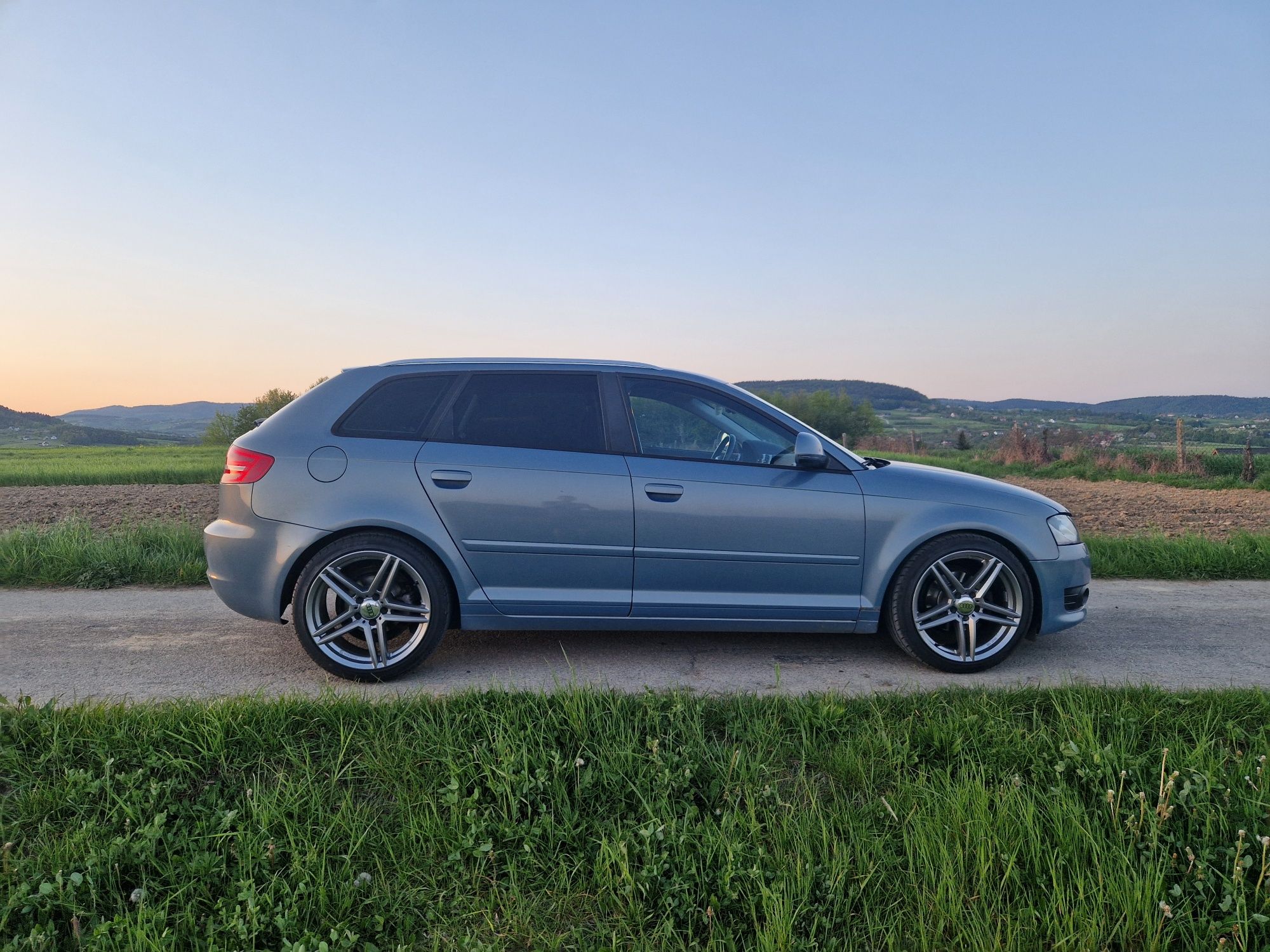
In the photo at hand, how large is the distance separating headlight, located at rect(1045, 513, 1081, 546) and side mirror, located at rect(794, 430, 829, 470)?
1.43 meters

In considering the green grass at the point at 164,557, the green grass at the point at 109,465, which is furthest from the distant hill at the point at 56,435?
the green grass at the point at 164,557

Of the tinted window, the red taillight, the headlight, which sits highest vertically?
the tinted window

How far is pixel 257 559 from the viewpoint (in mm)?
4117

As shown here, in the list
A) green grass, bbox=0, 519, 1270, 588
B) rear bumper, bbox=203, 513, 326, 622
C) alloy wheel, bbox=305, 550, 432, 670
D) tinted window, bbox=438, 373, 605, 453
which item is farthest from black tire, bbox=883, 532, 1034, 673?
green grass, bbox=0, 519, 1270, 588

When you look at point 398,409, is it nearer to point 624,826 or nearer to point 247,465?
point 247,465

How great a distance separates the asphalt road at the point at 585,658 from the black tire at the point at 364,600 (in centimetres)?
13

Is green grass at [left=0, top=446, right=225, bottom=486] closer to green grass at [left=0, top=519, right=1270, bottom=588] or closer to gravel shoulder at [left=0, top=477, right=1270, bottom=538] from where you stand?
gravel shoulder at [left=0, top=477, right=1270, bottom=538]

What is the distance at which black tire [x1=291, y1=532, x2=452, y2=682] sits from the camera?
13.3 ft

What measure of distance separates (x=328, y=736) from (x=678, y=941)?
1.72 metres

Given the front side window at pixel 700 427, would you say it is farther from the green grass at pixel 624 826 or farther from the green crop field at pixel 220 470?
the green crop field at pixel 220 470

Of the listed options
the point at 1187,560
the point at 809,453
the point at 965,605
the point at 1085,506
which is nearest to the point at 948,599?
the point at 965,605

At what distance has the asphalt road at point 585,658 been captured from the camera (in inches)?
157

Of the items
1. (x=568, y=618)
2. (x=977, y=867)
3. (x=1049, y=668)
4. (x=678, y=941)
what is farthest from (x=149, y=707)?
(x=1049, y=668)

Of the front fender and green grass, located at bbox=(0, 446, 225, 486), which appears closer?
the front fender
